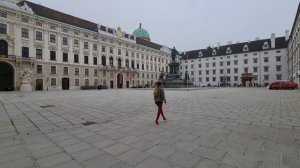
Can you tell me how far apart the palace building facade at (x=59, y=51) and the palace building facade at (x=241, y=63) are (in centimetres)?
2272

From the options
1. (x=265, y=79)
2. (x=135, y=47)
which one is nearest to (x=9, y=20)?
(x=135, y=47)

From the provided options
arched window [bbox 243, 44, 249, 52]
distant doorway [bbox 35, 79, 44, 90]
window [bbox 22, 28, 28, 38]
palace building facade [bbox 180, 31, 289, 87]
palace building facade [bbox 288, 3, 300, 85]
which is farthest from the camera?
arched window [bbox 243, 44, 249, 52]

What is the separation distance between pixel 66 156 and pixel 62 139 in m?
1.20

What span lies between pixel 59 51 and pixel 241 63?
62.0m

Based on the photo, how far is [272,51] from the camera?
5703 cm

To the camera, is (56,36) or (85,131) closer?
(85,131)

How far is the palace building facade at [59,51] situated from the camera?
33.3 metres

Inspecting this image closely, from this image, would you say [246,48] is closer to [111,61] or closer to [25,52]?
[111,61]

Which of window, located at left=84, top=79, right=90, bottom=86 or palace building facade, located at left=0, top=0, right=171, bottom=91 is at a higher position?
palace building facade, located at left=0, top=0, right=171, bottom=91

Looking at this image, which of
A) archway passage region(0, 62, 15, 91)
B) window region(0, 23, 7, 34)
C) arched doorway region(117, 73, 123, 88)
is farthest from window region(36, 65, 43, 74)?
arched doorway region(117, 73, 123, 88)

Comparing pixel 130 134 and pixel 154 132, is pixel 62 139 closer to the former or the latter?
pixel 130 134

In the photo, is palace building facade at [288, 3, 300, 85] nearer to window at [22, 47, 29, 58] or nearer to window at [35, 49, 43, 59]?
window at [35, 49, 43, 59]

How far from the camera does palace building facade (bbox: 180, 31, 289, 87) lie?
5597cm

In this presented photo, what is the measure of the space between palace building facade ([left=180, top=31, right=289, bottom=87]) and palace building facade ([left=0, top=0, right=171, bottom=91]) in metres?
22.7
